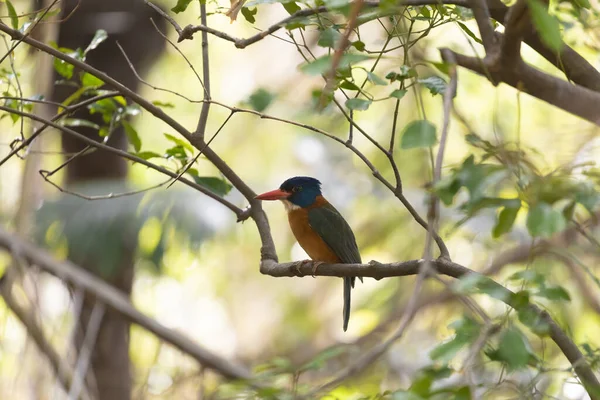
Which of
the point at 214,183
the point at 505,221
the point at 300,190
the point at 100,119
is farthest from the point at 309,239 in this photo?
the point at 505,221

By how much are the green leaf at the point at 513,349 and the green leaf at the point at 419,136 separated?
11.4 inches

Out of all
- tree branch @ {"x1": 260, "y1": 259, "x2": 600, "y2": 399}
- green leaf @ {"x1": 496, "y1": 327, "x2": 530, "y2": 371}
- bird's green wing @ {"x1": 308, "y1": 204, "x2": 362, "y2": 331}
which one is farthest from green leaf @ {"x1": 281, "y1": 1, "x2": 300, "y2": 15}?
Result: bird's green wing @ {"x1": 308, "y1": 204, "x2": 362, "y2": 331}

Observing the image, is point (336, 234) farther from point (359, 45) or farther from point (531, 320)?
point (531, 320)

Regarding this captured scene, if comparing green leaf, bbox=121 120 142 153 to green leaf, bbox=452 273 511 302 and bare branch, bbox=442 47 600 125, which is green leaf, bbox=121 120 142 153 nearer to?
bare branch, bbox=442 47 600 125

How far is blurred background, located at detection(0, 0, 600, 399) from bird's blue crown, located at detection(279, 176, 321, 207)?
339 mm

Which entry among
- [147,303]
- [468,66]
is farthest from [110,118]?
[147,303]

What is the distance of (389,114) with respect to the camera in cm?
636

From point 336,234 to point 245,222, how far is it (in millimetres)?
3497

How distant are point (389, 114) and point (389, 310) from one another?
1621mm

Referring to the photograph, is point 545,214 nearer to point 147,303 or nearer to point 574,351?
point 574,351

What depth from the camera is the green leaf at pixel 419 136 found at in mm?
1093

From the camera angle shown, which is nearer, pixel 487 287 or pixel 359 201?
pixel 487 287

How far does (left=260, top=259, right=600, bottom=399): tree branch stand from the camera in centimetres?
123

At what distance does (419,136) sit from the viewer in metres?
1.11
